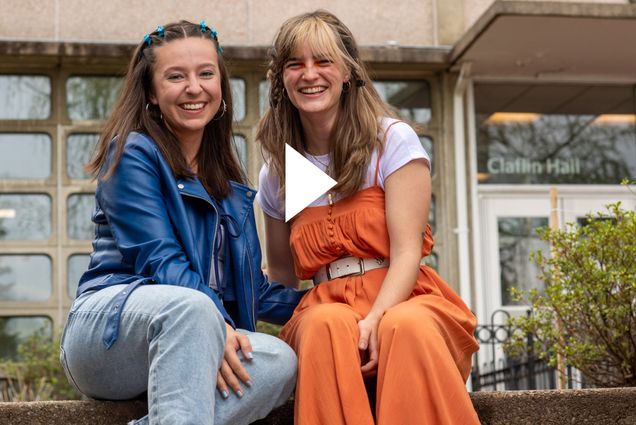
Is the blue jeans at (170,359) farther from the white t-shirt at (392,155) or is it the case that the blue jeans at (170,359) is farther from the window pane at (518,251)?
the window pane at (518,251)

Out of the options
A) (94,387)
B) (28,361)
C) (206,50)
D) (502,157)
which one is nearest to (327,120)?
(206,50)

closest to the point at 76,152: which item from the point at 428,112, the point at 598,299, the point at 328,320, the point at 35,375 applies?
the point at 35,375

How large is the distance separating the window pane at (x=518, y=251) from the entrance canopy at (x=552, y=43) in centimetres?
147

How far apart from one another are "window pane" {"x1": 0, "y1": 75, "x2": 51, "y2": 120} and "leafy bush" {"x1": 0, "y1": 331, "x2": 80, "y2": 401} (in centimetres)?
217

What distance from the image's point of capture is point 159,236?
3.37 metres

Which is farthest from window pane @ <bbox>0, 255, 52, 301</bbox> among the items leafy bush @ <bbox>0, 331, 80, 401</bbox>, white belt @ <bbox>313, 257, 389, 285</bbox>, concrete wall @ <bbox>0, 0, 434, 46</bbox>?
white belt @ <bbox>313, 257, 389, 285</bbox>

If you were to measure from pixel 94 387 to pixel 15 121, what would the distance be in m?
7.26

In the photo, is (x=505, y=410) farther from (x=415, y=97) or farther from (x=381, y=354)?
(x=415, y=97)

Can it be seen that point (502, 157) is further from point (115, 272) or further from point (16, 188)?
point (115, 272)

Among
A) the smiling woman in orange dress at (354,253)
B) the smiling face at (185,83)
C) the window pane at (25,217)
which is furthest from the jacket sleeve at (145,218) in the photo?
the window pane at (25,217)

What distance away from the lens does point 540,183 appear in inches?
427

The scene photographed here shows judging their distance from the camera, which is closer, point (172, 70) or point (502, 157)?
point (172, 70)

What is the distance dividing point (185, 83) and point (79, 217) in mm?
6696

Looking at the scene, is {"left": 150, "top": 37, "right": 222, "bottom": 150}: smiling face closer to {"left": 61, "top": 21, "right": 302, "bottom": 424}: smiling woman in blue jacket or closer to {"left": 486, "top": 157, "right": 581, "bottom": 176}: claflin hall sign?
{"left": 61, "top": 21, "right": 302, "bottom": 424}: smiling woman in blue jacket
